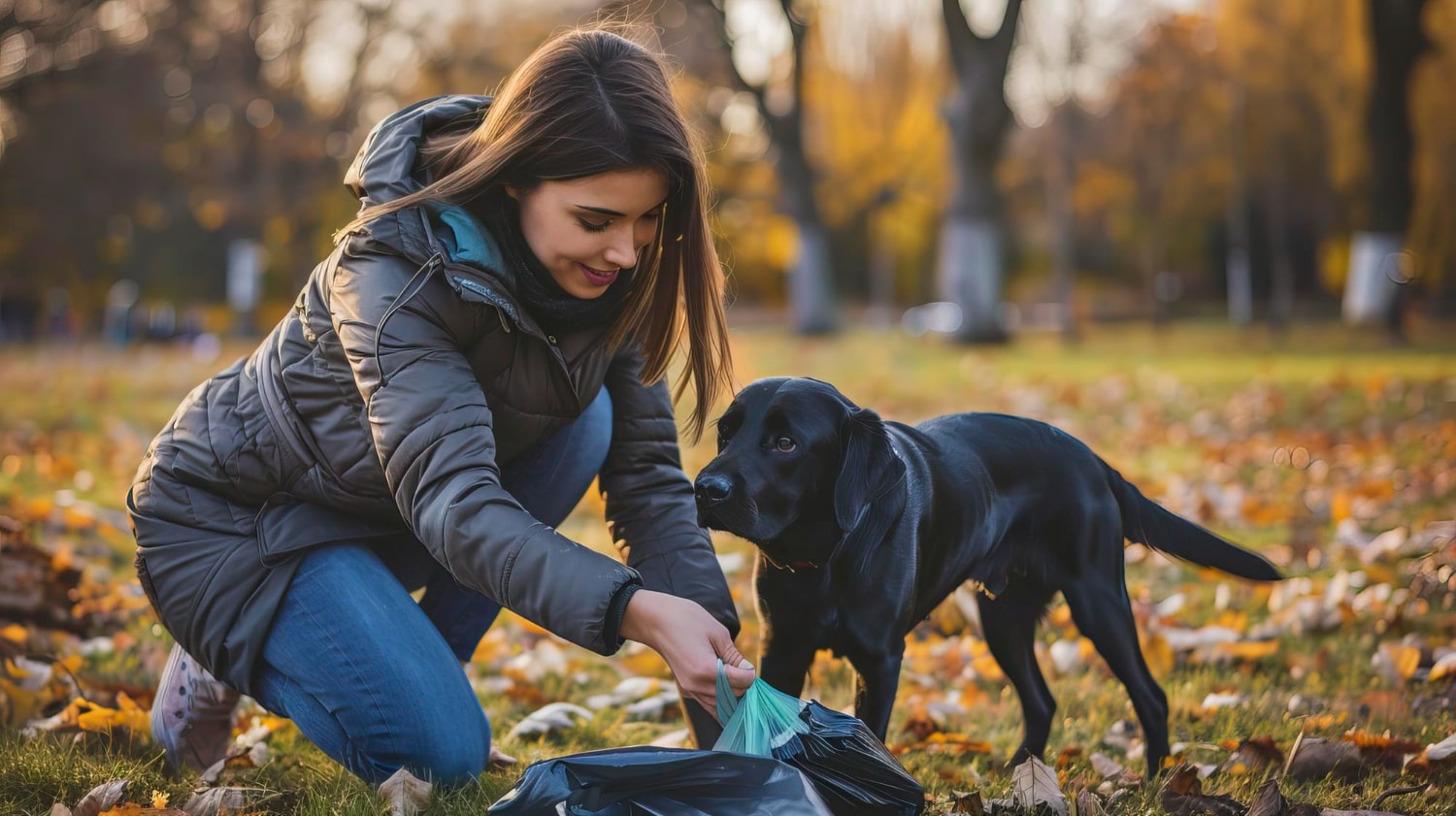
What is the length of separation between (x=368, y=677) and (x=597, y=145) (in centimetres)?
123

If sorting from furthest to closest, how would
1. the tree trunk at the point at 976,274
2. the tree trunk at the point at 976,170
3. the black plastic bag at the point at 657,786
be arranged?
the tree trunk at the point at 976,274 < the tree trunk at the point at 976,170 < the black plastic bag at the point at 657,786

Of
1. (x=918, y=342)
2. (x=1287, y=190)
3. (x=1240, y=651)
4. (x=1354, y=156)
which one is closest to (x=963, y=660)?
(x=1240, y=651)

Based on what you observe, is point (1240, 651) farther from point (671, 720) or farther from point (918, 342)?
point (918, 342)

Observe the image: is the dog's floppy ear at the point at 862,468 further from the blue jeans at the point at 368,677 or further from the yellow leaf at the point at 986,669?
the yellow leaf at the point at 986,669

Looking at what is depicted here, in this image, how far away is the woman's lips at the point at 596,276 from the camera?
2.58 metres

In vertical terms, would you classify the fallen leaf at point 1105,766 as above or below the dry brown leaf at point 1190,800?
below

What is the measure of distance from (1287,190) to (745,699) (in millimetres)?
34403

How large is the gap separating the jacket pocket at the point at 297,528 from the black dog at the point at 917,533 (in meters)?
0.90

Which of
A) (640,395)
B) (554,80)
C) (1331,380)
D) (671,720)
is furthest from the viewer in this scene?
(1331,380)

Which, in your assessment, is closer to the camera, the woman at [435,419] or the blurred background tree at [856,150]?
the woman at [435,419]

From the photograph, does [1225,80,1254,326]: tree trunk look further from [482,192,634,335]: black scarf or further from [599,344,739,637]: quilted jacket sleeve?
[482,192,634,335]: black scarf

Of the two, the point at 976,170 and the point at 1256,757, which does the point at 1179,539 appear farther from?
the point at 976,170

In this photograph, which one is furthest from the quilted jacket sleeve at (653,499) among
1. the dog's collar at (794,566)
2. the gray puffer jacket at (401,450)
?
the dog's collar at (794,566)

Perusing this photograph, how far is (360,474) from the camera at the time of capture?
2.64m
